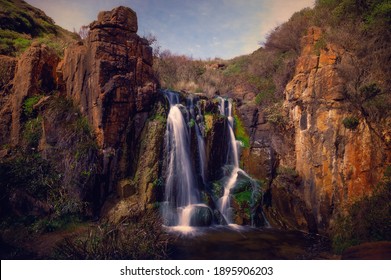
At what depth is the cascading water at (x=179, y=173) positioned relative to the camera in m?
11.3

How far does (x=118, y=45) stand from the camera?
12.1 metres

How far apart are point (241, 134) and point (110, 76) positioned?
779 cm

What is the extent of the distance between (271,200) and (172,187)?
16.1 feet

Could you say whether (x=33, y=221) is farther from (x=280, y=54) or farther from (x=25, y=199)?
(x=280, y=54)

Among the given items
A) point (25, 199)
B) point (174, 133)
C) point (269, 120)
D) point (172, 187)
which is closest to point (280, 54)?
point (269, 120)

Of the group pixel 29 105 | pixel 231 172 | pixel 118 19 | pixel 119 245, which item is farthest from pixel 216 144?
pixel 29 105

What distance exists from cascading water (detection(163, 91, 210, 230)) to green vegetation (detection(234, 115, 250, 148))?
2585 mm

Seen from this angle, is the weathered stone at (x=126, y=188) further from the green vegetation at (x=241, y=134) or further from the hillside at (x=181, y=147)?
the green vegetation at (x=241, y=134)

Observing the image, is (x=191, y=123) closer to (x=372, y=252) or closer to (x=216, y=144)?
(x=216, y=144)

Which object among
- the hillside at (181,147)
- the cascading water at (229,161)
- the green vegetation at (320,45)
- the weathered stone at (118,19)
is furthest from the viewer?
the cascading water at (229,161)

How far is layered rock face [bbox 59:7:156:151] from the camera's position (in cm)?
1150

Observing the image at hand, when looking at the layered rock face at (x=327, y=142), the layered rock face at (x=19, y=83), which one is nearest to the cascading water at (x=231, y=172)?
the layered rock face at (x=327, y=142)

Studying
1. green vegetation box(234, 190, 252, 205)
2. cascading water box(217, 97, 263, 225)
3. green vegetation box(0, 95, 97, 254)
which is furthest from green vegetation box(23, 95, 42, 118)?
green vegetation box(234, 190, 252, 205)

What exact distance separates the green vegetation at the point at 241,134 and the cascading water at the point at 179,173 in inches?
102
